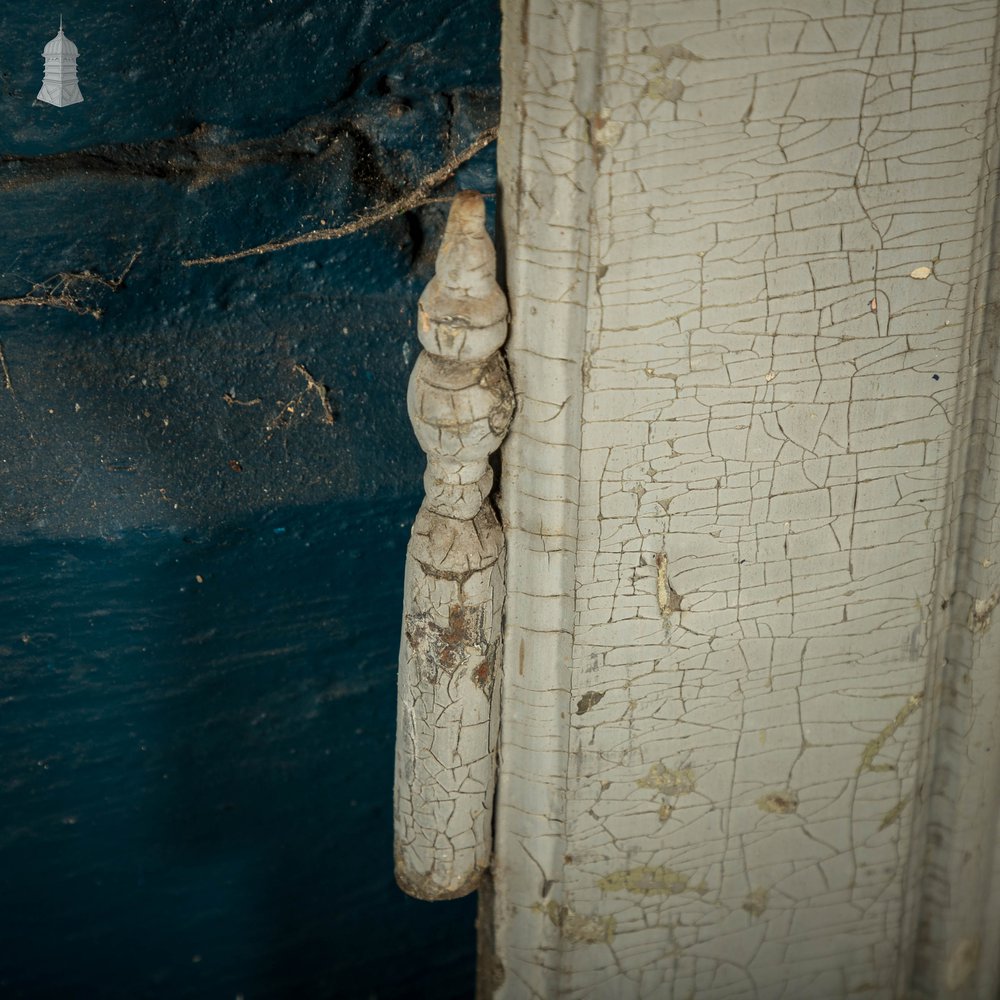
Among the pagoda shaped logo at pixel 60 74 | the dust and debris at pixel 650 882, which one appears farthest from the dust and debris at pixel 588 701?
the pagoda shaped logo at pixel 60 74

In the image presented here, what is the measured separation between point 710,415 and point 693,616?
0.16 metres

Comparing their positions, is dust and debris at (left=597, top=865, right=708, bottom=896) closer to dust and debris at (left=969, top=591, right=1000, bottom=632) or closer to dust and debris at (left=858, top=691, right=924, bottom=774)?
dust and debris at (left=858, top=691, right=924, bottom=774)

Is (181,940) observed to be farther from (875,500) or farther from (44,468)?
(875,500)

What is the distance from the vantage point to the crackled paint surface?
0.88 metres

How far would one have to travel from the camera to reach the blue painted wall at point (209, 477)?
1067 millimetres

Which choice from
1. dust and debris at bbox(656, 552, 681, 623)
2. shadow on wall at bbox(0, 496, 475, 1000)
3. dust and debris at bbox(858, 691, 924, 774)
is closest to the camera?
dust and debris at bbox(656, 552, 681, 623)

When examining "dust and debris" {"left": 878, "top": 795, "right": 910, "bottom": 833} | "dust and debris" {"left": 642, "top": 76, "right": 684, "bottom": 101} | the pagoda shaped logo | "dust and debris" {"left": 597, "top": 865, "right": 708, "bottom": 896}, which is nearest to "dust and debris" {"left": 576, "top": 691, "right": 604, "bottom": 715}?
"dust and debris" {"left": 597, "top": 865, "right": 708, "bottom": 896}

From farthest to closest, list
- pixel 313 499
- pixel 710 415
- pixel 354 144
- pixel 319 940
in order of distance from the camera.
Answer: pixel 319 940, pixel 313 499, pixel 354 144, pixel 710 415

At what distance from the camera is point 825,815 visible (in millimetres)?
1124

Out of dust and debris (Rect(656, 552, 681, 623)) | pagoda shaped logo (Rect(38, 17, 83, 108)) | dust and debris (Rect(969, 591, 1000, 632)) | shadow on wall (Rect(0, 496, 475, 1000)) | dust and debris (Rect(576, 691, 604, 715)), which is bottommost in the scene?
shadow on wall (Rect(0, 496, 475, 1000))

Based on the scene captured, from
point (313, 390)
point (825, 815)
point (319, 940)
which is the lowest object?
point (319, 940)

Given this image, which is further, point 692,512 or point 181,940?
point 181,940

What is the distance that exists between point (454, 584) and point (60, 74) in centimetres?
48

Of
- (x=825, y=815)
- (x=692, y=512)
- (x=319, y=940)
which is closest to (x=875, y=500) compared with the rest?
(x=692, y=512)
